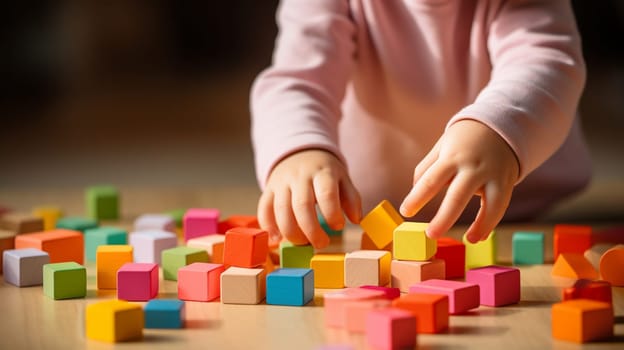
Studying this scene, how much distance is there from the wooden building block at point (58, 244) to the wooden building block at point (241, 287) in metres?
0.25

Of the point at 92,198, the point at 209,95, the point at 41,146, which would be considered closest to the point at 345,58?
the point at 92,198

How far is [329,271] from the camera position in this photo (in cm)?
99

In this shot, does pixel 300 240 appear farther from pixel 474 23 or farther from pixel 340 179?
pixel 474 23

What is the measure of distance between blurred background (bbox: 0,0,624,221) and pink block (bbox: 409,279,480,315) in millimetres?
1750

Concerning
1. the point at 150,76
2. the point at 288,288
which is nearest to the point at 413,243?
the point at 288,288

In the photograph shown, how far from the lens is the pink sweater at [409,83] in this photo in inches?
44.8

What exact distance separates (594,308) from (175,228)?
0.64 metres

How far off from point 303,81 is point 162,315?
19.7 inches

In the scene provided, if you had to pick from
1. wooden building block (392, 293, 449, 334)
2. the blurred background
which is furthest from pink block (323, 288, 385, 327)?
the blurred background

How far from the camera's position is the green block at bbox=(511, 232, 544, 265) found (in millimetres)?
1112

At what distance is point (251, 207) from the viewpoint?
155 cm

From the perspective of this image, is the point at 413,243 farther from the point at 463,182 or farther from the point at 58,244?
the point at 58,244

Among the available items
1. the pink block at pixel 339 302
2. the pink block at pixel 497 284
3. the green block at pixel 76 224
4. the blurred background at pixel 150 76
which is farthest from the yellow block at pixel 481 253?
the blurred background at pixel 150 76

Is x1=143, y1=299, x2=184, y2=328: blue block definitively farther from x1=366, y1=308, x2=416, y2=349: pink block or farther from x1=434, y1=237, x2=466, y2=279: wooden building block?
x1=434, y1=237, x2=466, y2=279: wooden building block
